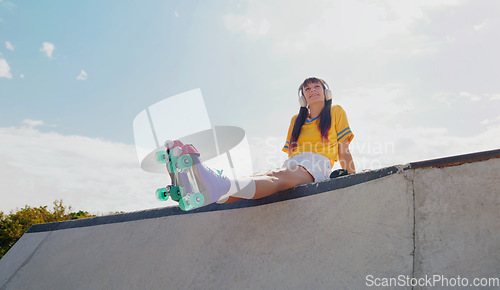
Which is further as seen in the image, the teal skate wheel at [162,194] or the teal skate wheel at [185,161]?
the teal skate wheel at [162,194]

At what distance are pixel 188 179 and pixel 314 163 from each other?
63.5 inches

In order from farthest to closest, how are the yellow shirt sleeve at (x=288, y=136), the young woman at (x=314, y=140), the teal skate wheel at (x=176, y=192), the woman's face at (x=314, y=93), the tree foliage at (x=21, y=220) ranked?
the tree foliage at (x=21, y=220), the yellow shirt sleeve at (x=288, y=136), the woman's face at (x=314, y=93), the young woman at (x=314, y=140), the teal skate wheel at (x=176, y=192)

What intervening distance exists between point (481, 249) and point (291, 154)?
6.60 ft

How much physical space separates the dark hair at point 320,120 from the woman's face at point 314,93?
0.06 meters

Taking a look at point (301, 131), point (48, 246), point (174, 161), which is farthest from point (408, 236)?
point (48, 246)

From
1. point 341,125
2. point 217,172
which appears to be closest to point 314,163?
Answer: point 341,125

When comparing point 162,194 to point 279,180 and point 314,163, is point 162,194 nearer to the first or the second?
point 279,180

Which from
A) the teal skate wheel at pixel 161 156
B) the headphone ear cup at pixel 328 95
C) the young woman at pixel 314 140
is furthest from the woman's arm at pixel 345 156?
the teal skate wheel at pixel 161 156

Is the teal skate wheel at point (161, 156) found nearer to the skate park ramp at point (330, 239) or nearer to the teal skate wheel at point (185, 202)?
the teal skate wheel at point (185, 202)

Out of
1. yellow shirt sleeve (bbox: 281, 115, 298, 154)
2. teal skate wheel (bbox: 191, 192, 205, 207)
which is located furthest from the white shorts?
teal skate wheel (bbox: 191, 192, 205, 207)

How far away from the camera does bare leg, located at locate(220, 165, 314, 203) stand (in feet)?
8.17

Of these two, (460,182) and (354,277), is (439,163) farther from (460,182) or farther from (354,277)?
(354,277)

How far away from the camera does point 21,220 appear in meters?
14.1

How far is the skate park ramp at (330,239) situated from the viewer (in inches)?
76.9
